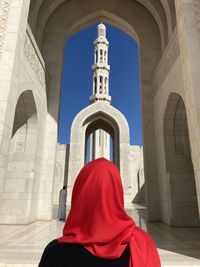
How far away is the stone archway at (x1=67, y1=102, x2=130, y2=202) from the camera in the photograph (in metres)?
13.7

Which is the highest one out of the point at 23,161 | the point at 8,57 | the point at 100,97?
the point at 100,97

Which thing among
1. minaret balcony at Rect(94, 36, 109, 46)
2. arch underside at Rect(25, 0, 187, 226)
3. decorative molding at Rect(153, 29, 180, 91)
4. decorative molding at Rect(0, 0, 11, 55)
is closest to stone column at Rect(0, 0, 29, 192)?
decorative molding at Rect(0, 0, 11, 55)

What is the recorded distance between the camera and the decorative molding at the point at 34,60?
18.3 feet

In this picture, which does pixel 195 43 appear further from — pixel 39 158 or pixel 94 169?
pixel 39 158

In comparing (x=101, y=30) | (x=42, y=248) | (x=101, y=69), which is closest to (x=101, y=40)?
(x=101, y=30)

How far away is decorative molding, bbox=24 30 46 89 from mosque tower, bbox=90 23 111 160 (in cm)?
1445

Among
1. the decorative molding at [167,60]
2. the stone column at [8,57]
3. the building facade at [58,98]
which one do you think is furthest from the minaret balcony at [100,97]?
the stone column at [8,57]

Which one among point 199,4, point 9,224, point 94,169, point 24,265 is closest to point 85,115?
point 9,224

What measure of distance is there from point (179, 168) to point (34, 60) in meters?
5.35

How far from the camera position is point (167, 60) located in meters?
6.30

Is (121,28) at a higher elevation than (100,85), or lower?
lower

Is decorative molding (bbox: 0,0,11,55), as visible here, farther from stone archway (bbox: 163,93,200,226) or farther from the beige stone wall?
the beige stone wall

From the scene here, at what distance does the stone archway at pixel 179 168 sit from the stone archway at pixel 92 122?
7.40 metres

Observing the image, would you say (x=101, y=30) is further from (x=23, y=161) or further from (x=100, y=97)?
(x=23, y=161)
